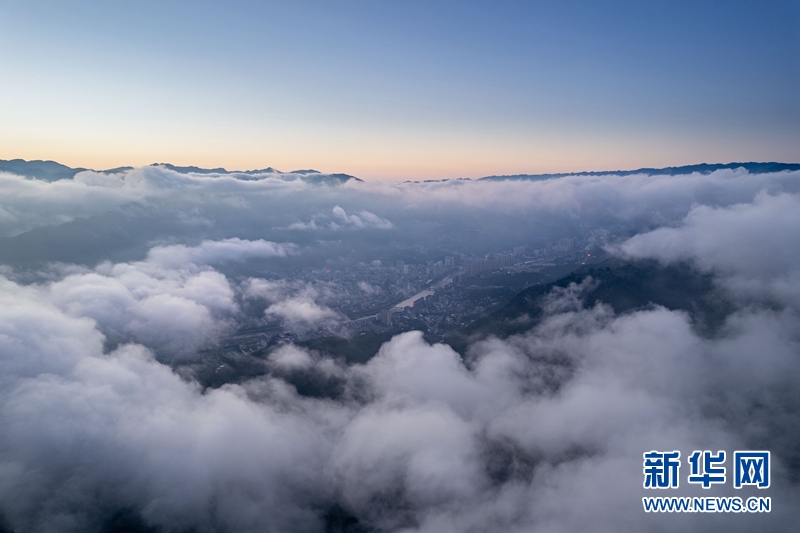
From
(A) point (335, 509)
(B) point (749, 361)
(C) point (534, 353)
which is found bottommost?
(A) point (335, 509)

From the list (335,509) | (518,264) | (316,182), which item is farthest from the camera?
(316,182)

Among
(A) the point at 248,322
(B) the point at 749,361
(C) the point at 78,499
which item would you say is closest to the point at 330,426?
(C) the point at 78,499

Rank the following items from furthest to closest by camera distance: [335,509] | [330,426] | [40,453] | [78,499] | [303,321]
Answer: [303,321]
[330,426]
[335,509]
[40,453]
[78,499]

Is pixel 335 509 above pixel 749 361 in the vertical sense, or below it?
below

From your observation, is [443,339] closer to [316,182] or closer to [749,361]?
[749,361]

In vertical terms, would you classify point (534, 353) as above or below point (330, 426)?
above

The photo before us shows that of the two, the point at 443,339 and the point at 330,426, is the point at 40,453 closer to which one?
the point at 330,426

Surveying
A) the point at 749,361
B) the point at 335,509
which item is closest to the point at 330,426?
the point at 335,509

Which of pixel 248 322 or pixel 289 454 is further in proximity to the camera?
pixel 248 322

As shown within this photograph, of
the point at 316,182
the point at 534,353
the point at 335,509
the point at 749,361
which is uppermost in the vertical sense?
the point at 316,182
